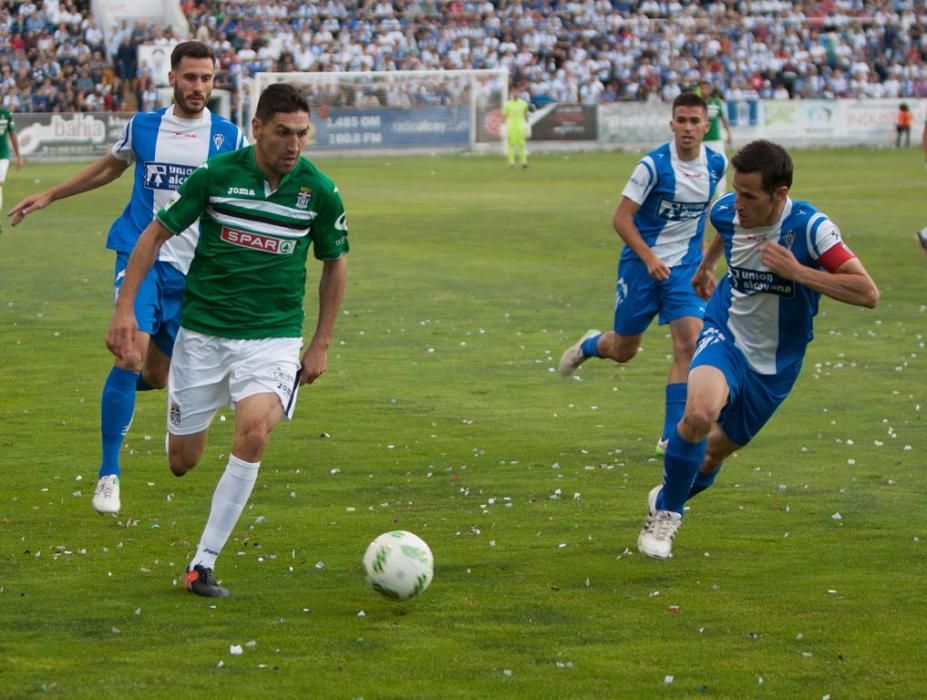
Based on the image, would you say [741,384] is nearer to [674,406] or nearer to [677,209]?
[674,406]

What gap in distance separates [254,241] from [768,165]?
2.35 metres

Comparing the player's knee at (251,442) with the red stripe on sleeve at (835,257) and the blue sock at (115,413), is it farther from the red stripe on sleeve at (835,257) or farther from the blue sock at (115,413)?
the red stripe on sleeve at (835,257)

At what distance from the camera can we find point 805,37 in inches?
2249

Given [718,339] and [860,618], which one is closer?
[860,618]

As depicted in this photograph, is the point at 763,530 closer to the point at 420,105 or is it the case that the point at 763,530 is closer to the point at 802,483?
the point at 802,483

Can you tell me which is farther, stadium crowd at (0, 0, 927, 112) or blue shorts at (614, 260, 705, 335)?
stadium crowd at (0, 0, 927, 112)

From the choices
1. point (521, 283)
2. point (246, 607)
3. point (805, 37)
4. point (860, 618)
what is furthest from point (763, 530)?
point (805, 37)

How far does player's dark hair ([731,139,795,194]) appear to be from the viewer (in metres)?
7.34

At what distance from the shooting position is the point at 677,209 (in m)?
10.8

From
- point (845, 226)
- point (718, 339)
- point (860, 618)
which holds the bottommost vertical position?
point (845, 226)

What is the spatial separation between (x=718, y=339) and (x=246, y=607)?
2.73 meters

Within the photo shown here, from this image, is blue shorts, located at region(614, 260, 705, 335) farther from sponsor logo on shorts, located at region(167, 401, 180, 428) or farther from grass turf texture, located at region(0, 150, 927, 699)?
sponsor logo on shorts, located at region(167, 401, 180, 428)

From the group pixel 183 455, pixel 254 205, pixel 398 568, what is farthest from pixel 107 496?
pixel 398 568

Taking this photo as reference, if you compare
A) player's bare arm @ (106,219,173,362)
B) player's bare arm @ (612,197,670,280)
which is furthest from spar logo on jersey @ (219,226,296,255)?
player's bare arm @ (612,197,670,280)
